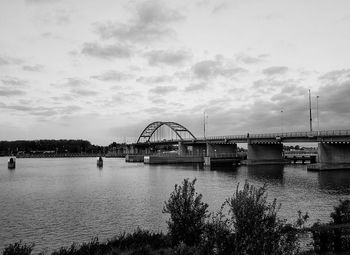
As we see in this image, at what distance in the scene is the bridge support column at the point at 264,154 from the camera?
128 metres

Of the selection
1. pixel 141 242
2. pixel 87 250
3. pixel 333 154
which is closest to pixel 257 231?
pixel 141 242

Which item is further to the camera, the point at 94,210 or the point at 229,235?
the point at 94,210

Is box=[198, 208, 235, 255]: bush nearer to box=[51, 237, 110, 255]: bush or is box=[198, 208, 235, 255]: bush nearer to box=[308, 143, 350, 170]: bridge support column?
box=[51, 237, 110, 255]: bush

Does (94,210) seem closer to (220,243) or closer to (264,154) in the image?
(220,243)

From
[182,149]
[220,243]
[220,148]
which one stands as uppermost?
[220,148]

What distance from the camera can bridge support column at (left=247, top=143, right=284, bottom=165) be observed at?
12769 centimetres

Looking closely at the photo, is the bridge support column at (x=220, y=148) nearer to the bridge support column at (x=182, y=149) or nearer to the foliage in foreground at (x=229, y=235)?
the bridge support column at (x=182, y=149)

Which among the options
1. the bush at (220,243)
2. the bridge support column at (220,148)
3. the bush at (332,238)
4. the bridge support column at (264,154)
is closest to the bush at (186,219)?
the bush at (220,243)

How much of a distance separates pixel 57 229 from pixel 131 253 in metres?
16.4

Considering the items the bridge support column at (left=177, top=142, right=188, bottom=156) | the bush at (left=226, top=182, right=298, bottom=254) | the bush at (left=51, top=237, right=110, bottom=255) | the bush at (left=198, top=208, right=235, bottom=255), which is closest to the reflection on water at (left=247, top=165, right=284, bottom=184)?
the bush at (left=51, top=237, right=110, bottom=255)

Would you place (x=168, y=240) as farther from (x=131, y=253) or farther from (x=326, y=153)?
(x=326, y=153)

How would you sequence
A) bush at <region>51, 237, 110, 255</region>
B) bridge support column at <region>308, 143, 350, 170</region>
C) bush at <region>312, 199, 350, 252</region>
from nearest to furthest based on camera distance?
1. bush at <region>312, 199, 350, 252</region>
2. bush at <region>51, 237, 110, 255</region>
3. bridge support column at <region>308, 143, 350, 170</region>

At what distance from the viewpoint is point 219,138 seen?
481ft

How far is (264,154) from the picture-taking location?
131m
